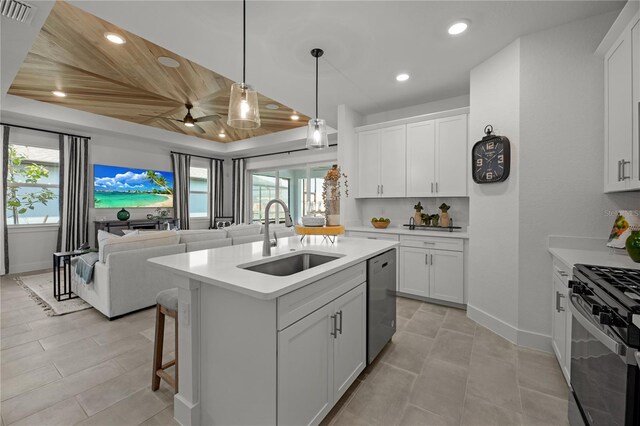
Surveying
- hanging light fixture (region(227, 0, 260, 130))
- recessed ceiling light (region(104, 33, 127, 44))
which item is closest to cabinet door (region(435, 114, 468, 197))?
hanging light fixture (region(227, 0, 260, 130))

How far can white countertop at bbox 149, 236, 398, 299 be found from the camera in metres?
1.21

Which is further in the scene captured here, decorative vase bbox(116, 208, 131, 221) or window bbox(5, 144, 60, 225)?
decorative vase bbox(116, 208, 131, 221)

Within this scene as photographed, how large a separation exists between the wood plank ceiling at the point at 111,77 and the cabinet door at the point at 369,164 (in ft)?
5.51

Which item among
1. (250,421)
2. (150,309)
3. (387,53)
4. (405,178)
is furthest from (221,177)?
(250,421)

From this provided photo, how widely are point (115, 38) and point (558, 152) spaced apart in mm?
4388

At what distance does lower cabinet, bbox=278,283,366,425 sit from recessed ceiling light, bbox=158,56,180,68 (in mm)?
3422

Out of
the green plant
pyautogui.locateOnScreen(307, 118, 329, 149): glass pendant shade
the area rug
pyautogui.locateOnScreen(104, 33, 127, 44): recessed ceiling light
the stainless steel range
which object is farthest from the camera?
the green plant

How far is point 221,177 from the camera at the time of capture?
836 cm

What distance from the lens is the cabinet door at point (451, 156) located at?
339 centimetres

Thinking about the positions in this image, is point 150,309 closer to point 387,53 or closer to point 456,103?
point 387,53

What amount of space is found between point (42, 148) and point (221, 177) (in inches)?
154

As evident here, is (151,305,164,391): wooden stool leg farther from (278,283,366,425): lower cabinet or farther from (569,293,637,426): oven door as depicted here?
(569,293,637,426): oven door

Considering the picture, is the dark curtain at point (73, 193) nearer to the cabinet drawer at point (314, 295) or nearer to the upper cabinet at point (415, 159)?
the upper cabinet at point (415, 159)

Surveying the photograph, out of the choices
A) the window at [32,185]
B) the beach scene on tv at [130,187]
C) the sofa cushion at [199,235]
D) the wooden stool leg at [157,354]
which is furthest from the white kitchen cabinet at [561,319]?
the window at [32,185]
